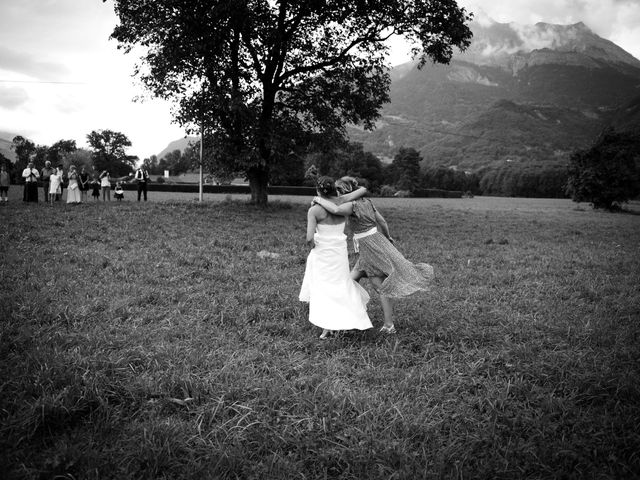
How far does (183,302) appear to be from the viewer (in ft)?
22.3

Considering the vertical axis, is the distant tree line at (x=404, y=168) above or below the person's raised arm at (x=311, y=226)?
above

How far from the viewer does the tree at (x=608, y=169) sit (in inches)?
1490

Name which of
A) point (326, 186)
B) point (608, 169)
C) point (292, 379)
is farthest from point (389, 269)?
point (608, 169)

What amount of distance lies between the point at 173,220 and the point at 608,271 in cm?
1554

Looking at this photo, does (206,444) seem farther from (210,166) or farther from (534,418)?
(210,166)

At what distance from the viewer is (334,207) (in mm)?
5730

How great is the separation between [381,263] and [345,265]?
655 mm

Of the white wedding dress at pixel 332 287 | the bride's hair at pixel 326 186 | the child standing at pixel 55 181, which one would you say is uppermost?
the child standing at pixel 55 181

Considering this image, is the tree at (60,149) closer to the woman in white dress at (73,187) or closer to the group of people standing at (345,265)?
the woman in white dress at (73,187)

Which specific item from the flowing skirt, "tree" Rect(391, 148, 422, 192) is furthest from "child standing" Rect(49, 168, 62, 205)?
"tree" Rect(391, 148, 422, 192)

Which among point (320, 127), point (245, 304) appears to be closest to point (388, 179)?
point (320, 127)

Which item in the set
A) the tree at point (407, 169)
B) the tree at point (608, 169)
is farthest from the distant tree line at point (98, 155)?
the tree at point (608, 169)

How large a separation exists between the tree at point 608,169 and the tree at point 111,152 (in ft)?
378

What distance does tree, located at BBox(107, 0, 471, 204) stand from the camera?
1848 centimetres
